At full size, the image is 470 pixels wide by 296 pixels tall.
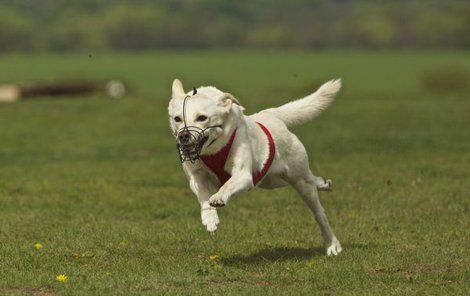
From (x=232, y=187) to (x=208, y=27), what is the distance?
130 m

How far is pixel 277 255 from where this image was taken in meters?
10.4

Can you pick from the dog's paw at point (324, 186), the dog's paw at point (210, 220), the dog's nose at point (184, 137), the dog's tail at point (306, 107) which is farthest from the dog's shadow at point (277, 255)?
the dog's nose at point (184, 137)

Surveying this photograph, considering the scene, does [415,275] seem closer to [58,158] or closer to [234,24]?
[58,158]

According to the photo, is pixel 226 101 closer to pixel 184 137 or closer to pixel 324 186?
pixel 184 137

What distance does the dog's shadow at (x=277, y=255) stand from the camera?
32.8 ft

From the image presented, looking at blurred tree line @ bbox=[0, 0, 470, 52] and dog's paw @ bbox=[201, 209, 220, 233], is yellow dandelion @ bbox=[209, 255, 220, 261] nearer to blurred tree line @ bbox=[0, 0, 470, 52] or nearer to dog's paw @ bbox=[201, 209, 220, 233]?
dog's paw @ bbox=[201, 209, 220, 233]

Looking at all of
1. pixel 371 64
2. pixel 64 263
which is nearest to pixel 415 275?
pixel 64 263

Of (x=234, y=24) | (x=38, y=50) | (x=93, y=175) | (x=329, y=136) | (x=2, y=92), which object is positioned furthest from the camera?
(x=234, y=24)

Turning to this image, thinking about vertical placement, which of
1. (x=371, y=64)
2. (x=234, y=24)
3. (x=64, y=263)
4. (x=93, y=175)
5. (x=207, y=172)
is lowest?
(x=234, y=24)

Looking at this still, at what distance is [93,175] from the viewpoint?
55.7ft

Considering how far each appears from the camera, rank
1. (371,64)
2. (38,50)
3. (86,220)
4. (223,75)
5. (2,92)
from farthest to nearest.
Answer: (38,50)
(371,64)
(223,75)
(2,92)
(86,220)

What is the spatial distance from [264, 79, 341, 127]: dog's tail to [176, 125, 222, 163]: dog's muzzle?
5.77 ft

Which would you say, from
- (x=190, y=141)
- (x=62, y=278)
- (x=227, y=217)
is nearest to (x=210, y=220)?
(x=190, y=141)

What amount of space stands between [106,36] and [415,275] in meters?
128
